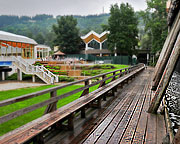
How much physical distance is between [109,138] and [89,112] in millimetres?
1640

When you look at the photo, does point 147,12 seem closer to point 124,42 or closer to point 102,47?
point 124,42

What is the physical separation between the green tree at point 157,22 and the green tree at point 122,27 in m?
4.29

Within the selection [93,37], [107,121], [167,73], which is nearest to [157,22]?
[93,37]

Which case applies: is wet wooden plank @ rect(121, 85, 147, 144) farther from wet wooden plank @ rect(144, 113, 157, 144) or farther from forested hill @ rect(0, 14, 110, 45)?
forested hill @ rect(0, 14, 110, 45)

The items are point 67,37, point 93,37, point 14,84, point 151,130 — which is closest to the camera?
point 151,130

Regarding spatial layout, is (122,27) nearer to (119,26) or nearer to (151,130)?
(119,26)

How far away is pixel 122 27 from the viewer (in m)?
36.8

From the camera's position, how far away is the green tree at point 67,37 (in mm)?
44562

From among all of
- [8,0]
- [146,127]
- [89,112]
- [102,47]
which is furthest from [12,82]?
[102,47]

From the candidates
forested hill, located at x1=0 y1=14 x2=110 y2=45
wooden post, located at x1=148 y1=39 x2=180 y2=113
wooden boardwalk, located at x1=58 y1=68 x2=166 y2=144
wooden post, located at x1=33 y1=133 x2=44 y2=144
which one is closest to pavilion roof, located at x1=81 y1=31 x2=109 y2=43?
forested hill, located at x1=0 y1=14 x2=110 y2=45

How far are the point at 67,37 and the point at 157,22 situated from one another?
2315 cm

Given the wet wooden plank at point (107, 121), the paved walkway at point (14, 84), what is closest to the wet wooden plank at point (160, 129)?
the wet wooden plank at point (107, 121)

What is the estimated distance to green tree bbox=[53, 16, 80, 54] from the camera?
44.6 metres

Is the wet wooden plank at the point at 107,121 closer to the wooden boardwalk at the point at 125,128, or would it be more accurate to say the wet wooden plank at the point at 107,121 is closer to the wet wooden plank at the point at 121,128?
the wooden boardwalk at the point at 125,128
